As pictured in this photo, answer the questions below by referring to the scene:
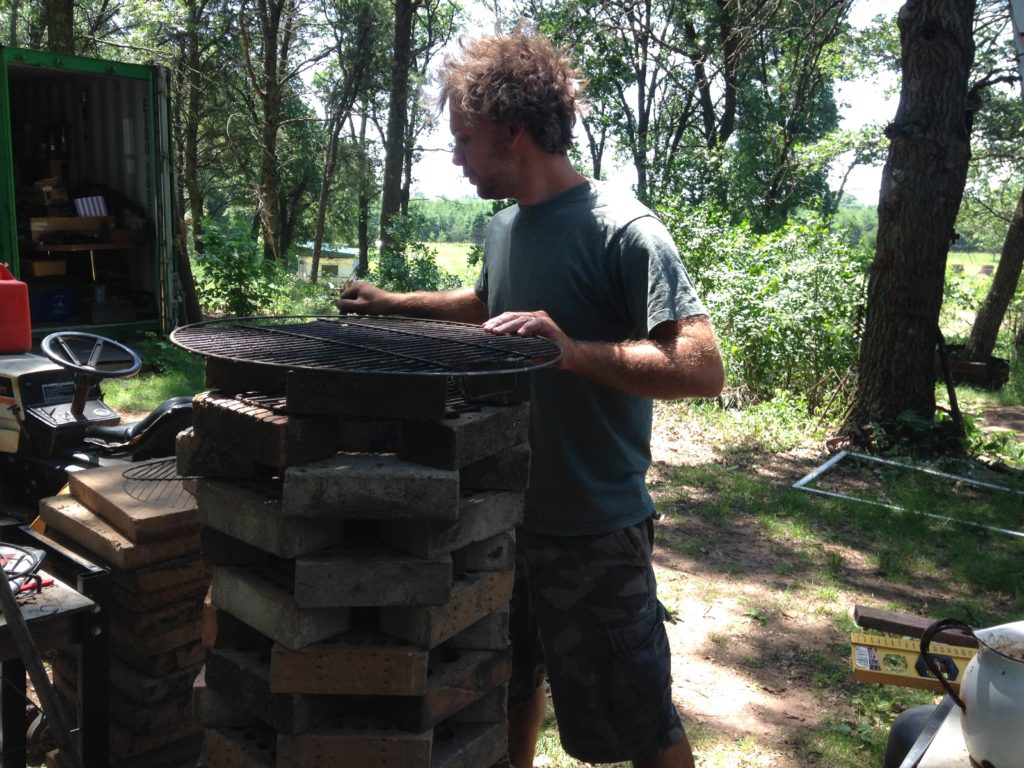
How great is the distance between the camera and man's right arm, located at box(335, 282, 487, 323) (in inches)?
116

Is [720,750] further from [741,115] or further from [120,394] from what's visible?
[741,115]

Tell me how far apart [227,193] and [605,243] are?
3875 centimetres

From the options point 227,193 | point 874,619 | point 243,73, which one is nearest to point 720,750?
point 874,619

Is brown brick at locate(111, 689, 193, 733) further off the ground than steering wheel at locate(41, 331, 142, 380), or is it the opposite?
steering wheel at locate(41, 331, 142, 380)

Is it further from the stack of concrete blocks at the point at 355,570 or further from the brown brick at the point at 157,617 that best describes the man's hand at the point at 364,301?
the brown brick at the point at 157,617

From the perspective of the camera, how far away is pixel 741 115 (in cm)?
2639

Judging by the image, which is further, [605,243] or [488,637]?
[605,243]

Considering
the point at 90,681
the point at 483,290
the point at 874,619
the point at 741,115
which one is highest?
the point at 741,115

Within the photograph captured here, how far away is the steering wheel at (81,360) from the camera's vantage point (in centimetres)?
350

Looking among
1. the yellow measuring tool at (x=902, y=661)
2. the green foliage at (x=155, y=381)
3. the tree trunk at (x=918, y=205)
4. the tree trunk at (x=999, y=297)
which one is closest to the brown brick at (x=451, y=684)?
the yellow measuring tool at (x=902, y=661)

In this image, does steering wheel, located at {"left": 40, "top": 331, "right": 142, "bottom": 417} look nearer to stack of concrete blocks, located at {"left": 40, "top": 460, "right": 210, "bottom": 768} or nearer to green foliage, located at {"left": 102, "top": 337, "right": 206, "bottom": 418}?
stack of concrete blocks, located at {"left": 40, "top": 460, "right": 210, "bottom": 768}

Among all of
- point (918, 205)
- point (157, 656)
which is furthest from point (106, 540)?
point (918, 205)

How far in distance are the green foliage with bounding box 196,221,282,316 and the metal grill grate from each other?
9.14 metres

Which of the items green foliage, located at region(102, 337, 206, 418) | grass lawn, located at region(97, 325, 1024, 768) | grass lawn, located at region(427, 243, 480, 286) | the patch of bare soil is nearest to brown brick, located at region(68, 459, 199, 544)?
grass lawn, located at region(97, 325, 1024, 768)
